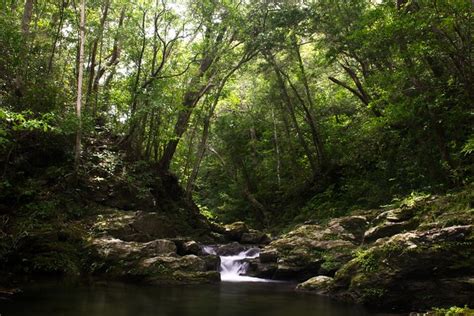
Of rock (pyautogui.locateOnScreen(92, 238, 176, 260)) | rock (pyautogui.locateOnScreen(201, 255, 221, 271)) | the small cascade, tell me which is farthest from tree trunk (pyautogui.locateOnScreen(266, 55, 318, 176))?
rock (pyautogui.locateOnScreen(92, 238, 176, 260))

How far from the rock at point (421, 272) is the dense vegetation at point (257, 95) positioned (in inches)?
97.6

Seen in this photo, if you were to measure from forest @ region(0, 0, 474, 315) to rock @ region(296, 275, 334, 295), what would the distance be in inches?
2.0

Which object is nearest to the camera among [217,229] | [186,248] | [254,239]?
[186,248]

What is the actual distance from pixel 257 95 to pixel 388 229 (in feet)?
52.5

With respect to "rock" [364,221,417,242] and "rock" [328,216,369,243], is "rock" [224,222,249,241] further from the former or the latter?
"rock" [364,221,417,242]

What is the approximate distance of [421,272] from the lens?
8.38 metres

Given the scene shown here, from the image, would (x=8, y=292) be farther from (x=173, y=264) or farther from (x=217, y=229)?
(x=217, y=229)

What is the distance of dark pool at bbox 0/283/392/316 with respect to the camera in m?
7.99

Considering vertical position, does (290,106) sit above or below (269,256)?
above

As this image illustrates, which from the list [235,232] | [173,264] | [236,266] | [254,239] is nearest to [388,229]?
[236,266]

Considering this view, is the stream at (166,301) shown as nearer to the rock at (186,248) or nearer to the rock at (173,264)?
the rock at (173,264)

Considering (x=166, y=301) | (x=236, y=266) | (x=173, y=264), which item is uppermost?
(x=173, y=264)

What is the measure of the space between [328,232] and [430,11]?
741 centimetres

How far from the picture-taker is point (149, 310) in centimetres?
824
